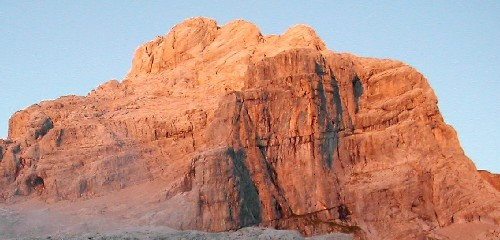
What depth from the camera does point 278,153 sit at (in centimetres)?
8675

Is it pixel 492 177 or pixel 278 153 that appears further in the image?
pixel 492 177

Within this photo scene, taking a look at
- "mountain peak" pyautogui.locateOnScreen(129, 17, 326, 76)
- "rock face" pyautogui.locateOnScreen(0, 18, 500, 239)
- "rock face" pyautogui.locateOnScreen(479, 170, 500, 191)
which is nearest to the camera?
"rock face" pyautogui.locateOnScreen(0, 18, 500, 239)

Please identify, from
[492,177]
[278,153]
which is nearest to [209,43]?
[278,153]

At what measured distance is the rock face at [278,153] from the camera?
82500 mm

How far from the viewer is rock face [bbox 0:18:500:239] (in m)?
82.5

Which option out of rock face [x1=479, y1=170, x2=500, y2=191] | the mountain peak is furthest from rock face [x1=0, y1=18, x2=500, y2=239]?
rock face [x1=479, y1=170, x2=500, y2=191]

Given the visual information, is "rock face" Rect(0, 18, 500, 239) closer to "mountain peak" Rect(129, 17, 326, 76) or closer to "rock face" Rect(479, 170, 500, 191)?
"mountain peak" Rect(129, 17, 326, 76)

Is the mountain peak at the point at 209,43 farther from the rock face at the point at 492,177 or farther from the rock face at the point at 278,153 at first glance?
the rock face at the point at 492,177

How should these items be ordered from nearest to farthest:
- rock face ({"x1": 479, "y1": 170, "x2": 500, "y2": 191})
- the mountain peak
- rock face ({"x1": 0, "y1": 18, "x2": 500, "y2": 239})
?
rock face ({"x1": 0, "y1": 18, "x2": 500, "y2": 239}), rock face ({"x1": 479, "y1": 170, "x2": 500, "y2": 191}), the mountain peak

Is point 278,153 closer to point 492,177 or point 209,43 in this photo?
point 209,43

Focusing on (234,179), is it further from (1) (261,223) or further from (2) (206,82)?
(2) (206,82)

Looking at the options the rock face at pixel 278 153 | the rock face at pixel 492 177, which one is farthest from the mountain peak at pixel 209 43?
the rock face at pixel 492 177

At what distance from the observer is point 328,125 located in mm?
88375

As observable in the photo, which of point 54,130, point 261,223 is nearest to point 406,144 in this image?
Answer: point 261,223
